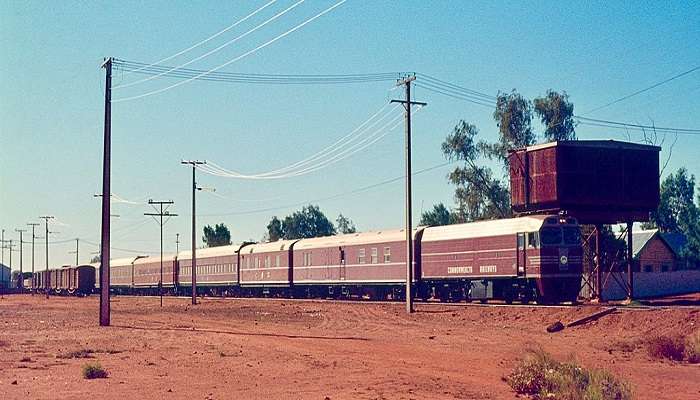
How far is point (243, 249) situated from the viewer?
233 feet

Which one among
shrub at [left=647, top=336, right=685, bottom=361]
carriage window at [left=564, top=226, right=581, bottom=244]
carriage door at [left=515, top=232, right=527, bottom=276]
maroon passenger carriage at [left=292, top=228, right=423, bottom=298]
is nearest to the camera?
shrub at [left=647, top=336, right=685, bottom=361]

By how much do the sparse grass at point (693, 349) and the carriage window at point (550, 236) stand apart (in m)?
13.9

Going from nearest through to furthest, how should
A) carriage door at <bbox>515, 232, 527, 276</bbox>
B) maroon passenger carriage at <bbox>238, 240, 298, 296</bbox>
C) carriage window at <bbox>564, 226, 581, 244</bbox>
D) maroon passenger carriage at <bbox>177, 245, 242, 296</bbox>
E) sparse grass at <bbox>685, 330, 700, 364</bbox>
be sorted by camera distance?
1. sparse grass at <bbox>685, 330, 700, 364</bbox>
2. carriage window at <bbox>564, 226, 581, 244</bbox>
3. carriage door at <bbox>515, 232, 527, 276</bbox>
4. maroon passenger carriage at <bbox>238, 240, 298, 296</bbox>
5. maroon passenger carriage at <bbox>177, 245, 242, 296</bbox>

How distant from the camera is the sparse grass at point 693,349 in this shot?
22.8 meters

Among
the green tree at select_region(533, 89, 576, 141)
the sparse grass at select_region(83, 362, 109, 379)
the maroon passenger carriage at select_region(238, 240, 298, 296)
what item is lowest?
the sparse grass at select_region(83, 362, 109, 379)

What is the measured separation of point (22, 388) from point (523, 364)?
10.4 metres

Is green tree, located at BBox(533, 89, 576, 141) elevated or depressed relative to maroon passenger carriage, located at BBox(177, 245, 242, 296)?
elevated

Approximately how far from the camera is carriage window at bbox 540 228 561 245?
1475 inches

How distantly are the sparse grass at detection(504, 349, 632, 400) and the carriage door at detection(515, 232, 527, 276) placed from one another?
64.6 feet

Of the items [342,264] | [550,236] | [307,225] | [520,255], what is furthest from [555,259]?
[307,225]

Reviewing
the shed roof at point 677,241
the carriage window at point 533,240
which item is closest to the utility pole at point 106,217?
the carriage window at point 533,240

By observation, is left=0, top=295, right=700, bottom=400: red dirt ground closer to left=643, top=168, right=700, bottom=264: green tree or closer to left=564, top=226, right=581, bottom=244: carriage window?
left=564, top=226, right=581, bottom=244: carriage window

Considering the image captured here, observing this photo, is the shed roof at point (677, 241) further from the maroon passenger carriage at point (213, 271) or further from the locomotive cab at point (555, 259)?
the locomotive cab at point (555, 259)

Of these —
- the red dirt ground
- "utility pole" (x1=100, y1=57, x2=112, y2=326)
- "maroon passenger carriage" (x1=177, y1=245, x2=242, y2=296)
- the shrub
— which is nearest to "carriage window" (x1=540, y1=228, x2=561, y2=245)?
the red dirt ground
